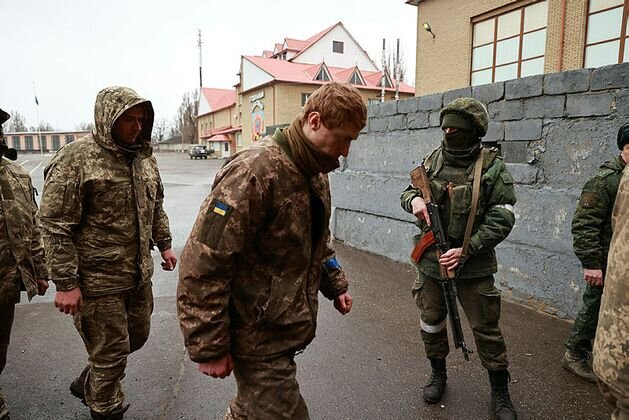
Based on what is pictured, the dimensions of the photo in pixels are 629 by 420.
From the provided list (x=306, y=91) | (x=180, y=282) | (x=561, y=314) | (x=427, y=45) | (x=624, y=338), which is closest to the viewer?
(x=624, y=338)

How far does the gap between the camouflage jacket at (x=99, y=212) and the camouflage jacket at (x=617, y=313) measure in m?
2.29

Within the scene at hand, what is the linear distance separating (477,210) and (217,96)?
186 ft

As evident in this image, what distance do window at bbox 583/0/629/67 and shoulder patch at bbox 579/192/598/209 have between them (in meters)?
9.59

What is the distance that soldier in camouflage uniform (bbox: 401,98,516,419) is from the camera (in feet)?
9.07

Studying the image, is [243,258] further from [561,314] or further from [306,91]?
Result: [306,91]

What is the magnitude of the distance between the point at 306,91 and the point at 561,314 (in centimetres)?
3278

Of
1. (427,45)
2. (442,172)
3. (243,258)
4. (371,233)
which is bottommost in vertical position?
(371,233)

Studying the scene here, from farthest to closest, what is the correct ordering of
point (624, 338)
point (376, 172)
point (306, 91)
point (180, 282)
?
point (306, 91) → point (376, 172) → point (180, 282) → point (624, 338)

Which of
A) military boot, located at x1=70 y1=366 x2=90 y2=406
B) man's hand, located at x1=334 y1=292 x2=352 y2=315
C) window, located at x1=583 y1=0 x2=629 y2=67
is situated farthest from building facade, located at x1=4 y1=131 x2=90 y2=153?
man's hand, located at x1=334 y1=292 x2=352 y2=315

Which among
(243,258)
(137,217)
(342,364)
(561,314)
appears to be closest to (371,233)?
(561,314)

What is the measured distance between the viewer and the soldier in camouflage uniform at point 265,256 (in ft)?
5.52

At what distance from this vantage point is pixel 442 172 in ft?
9.78

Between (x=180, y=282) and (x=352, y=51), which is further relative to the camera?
(x=352, y=51)

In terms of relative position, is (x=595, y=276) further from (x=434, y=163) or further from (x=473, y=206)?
(x=434, y=163)
